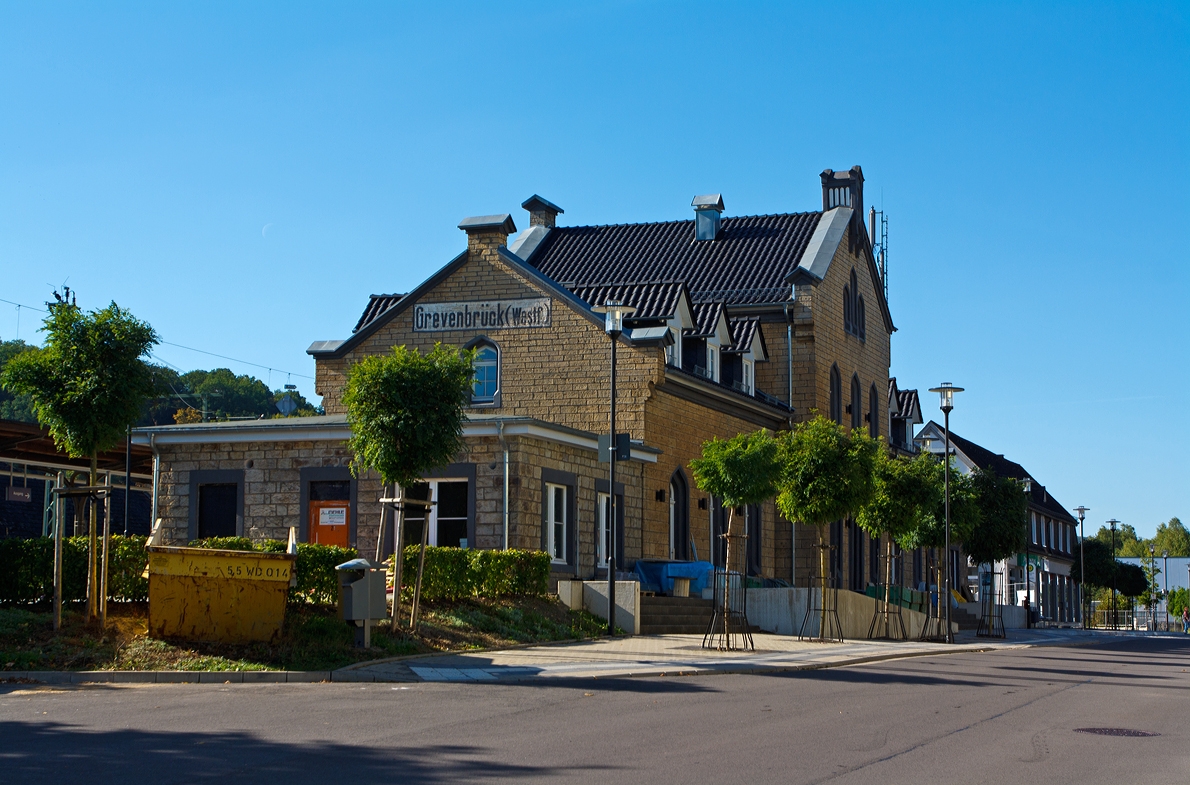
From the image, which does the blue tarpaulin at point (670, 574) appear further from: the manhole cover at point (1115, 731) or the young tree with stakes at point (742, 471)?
the manhole cover at point (1115, 731)

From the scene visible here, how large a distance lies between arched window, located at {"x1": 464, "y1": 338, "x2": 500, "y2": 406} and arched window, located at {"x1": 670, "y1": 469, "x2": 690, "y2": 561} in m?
4.97

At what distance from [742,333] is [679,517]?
8446 mm

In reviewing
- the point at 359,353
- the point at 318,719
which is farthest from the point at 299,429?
the point at 318,719

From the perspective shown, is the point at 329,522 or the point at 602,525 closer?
the point at 329,522

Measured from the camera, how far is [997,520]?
1569 inches

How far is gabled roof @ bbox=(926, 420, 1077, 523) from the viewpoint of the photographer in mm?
71812

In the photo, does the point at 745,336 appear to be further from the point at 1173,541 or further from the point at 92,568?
the point at 1173,541

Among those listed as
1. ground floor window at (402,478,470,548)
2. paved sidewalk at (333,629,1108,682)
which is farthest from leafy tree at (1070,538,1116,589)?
ground floor window at (402,478,470,548)

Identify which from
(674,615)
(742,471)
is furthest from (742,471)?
(674,615)

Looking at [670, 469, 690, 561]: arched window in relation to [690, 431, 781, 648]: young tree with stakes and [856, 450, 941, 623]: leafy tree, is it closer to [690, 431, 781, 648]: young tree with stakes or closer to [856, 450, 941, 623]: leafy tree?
[856, 450, 941, 623]: leafy tree

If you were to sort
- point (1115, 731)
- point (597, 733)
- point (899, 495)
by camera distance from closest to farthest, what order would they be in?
1. point (597, 733)
2. point (1115, 731)
3. point (899, 495)

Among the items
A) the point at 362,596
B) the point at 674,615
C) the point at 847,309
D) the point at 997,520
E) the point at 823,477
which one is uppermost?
the point at 847,309

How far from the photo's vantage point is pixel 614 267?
4416 cm

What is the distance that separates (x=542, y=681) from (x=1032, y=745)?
667 cm
